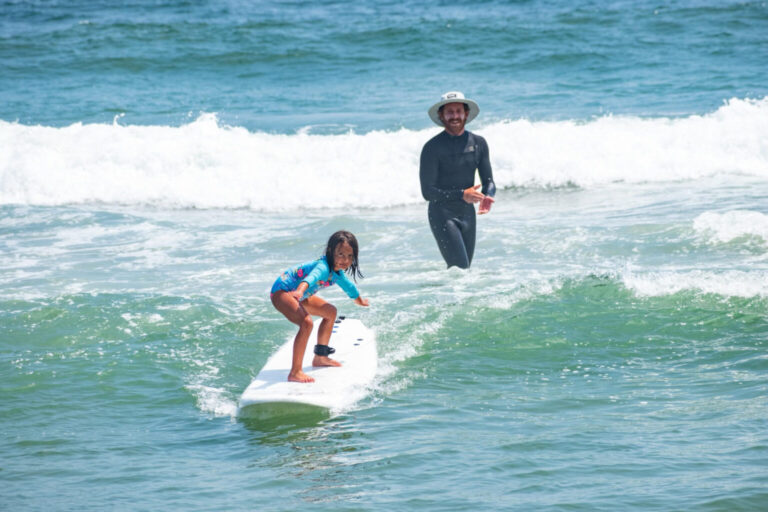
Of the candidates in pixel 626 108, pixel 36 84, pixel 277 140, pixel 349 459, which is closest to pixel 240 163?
pixel 277 140

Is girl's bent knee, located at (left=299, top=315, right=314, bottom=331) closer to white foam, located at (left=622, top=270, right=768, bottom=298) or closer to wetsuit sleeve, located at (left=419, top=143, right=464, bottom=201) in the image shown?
wetsuit sleeve, located at (left=419, top=143, right=464, bottom=201)

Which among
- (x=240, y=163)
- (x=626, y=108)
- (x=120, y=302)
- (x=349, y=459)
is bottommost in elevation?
(x=349, y=459)

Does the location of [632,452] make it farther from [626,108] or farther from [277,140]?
[626,108]

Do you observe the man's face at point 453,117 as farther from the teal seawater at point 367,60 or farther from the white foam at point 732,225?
the teal seawater at point 367,60

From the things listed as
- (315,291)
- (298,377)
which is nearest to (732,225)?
(315,291)

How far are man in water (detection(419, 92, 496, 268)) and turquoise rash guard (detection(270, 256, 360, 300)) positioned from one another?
1775mm

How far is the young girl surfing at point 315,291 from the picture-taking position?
6.09 m

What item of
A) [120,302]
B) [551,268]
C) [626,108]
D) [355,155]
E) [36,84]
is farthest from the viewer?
[36,84]

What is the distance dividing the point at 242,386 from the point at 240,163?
1028 centimetres

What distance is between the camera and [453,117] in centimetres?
777

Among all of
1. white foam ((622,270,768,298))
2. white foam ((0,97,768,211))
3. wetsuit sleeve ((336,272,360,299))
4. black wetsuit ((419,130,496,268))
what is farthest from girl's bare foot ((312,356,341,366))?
white foam ((0,97,768,211))

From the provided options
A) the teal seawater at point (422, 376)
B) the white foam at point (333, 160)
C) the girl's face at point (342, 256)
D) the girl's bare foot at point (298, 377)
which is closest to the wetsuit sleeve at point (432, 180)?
the teal seawater at point (422, 376)

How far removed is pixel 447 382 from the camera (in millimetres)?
6480

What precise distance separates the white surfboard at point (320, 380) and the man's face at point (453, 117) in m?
1.85
